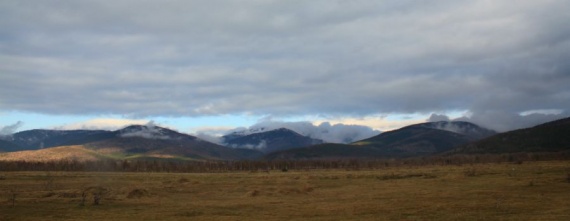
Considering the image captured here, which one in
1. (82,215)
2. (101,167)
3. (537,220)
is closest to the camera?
(537,220)

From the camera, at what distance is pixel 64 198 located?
2217 inches

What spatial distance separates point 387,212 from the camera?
3847 cm

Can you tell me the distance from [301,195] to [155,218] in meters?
24.8

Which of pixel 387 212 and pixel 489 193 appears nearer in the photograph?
pixel 387 212

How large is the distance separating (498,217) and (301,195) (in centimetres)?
2928

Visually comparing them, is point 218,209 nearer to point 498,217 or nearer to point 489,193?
point 498,217

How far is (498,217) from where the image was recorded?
110ft

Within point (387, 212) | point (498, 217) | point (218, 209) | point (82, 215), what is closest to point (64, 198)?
point (82, 215)

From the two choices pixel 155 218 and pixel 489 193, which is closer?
pixel 155 218

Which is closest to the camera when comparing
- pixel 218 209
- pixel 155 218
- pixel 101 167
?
pixel 155 218

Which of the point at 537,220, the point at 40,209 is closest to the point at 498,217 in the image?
the point at 537,220

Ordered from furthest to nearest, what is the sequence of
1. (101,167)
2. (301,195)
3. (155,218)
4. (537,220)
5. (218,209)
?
(101,167) → (301,195) → (218,209) → (155,218) → (537,220)

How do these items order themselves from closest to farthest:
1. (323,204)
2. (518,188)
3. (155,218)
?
(155,218), (323,204), (518,188)

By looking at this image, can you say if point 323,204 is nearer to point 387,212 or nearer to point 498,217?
point 387,212
